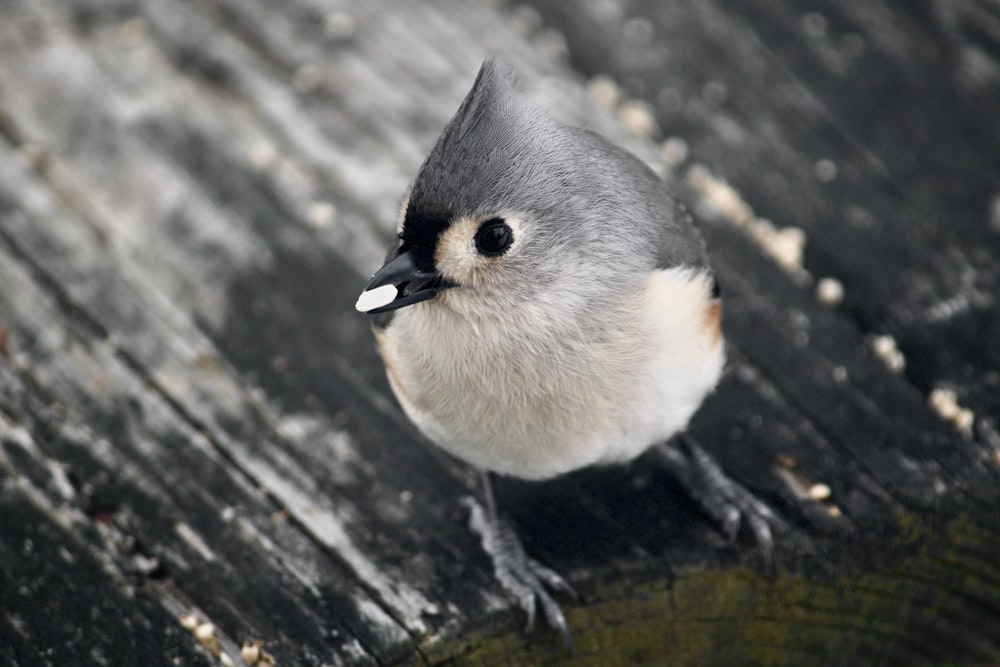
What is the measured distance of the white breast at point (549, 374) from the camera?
1.97m

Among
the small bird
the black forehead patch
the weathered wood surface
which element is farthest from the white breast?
the weathered wood surface

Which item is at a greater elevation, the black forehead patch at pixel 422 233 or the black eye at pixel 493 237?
the black forehead patch at pixel 422 233

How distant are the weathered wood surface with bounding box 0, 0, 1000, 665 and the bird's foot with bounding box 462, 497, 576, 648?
0.13ft

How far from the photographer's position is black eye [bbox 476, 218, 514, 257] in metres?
1.87

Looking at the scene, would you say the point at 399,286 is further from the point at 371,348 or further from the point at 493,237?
the point at 371,348

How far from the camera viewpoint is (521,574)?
205 cm

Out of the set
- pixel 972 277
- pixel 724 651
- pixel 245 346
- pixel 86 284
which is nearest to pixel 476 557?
pixel 724 651

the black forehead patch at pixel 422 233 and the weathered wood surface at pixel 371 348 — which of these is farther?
the weathered wood surface at pixel 371 348

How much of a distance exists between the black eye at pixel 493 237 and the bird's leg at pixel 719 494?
710 millimetres

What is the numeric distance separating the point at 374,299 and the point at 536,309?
1.03 ft

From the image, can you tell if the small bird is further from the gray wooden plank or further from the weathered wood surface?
the gray wooden plank

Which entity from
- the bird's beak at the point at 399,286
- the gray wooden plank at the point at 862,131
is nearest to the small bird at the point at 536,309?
the bird's beak at the point at 399,286

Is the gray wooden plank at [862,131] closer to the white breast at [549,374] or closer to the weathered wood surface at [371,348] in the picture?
the weathered wood surface at [371,348]

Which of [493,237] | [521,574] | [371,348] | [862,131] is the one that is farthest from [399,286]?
[862,131]
